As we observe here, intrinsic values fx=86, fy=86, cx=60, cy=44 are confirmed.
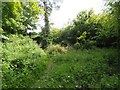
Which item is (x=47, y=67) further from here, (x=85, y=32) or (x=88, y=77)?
(x=85, y=32)

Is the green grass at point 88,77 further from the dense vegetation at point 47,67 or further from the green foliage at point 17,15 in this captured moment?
the green foliage at point 17,15

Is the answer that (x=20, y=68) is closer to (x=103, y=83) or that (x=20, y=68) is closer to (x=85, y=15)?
(x=103, y=83)

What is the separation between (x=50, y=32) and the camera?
7492 mm

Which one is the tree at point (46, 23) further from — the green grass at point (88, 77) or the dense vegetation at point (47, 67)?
the green grass at point (88, 77)

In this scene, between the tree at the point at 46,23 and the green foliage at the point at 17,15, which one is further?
the tree at the point at 46,23

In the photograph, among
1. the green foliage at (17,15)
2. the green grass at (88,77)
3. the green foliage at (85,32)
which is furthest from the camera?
the green foliage at (85,32)

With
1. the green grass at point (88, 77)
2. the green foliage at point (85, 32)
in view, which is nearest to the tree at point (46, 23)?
the green foliage at point (85, 32)

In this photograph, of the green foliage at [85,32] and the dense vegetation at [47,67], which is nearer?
the dense vegetation at [47,67]

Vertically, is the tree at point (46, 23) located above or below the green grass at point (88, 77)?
above

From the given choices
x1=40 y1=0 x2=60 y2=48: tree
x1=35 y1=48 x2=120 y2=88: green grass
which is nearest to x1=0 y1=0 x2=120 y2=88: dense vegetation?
x1=35 y1=48 x2=120 y2=88: green grass

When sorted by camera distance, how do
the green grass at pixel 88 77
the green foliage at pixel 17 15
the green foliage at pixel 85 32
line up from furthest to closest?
the green foliage at pixel 85 32 < the green foliage at pixel 17 15 < the green grass at pixel 88 77

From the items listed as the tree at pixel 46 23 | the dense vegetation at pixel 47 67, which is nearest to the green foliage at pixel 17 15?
the dense vegetation at pixel 47 67

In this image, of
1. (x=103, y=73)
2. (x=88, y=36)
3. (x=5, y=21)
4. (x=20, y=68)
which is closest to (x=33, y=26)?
(x=5, y=21)

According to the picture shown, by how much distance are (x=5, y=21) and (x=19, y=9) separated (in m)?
1.04
